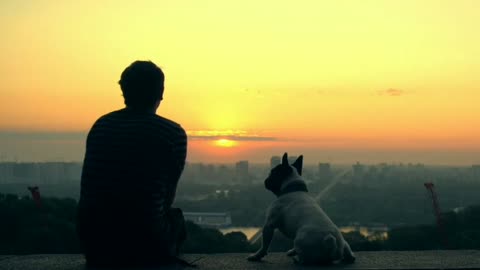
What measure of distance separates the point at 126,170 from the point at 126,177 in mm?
71

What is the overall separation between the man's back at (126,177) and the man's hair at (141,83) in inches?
7.4

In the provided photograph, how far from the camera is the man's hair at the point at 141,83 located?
633 cm

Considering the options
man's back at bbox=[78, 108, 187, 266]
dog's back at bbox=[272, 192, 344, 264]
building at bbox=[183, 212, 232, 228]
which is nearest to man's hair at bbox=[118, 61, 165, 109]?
Result: man's back at bbox=[78, 108, 187, 266]

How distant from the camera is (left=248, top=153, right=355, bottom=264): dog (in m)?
6.46

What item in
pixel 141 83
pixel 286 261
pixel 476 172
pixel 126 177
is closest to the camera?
pixel 126 177

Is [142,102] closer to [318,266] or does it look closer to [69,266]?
[69,266]

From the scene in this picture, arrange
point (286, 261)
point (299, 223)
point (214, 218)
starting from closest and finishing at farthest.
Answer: point (299, 223) → point (286, 261) → point (214, 218)

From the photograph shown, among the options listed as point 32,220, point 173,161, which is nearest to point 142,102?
point 173,161

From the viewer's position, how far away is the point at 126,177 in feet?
20.0

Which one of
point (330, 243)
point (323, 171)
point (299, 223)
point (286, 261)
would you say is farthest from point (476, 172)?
point (330, 243)

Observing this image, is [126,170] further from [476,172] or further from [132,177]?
[476,172]

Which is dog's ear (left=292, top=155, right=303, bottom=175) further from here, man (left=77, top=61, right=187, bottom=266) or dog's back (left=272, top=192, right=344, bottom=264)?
man (left=77, top=61, right=187, bottom=266)

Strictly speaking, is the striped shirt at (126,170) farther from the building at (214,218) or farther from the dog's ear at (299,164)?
the building at (214,218)

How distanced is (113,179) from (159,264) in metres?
1.13
